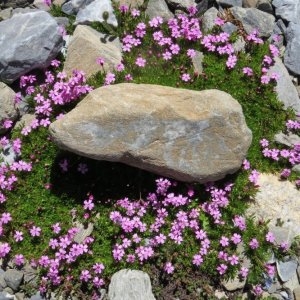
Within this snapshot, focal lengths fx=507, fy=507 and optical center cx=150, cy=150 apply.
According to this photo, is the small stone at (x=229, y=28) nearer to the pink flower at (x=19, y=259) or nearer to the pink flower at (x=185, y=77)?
the pink flower at (x=185, y=77)

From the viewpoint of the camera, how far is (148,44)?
28.7 feet

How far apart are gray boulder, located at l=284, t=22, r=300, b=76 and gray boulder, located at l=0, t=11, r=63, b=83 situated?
12.8 feet

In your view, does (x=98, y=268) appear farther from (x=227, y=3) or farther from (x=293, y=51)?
(x=227, y=3)

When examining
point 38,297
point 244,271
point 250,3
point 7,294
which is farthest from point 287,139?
point 7,294

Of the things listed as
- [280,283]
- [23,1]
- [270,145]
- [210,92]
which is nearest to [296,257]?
[280,283]

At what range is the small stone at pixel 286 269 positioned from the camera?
25.2ft

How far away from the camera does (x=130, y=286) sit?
23.4ft

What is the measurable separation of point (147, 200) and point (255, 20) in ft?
12.1

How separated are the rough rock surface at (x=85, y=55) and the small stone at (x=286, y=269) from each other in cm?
415

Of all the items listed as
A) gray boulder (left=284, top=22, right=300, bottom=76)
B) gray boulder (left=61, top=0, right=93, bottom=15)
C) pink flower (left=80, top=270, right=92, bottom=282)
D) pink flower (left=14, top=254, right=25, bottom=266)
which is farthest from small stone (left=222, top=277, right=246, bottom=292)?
gray boulder (left=61, top=0, right=93, bottom=15)

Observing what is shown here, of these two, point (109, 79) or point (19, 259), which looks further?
point (109, 79)

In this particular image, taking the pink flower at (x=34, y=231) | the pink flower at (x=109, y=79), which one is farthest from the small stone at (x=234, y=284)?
the pink flower at (x=109, y=79)

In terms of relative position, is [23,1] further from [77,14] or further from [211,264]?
[211,264]

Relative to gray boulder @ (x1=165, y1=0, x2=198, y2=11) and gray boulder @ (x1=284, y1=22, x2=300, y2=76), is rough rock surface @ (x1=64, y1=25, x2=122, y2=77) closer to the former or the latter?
gray boulder @ (x1=165, y1=0, x2=198, y2=11)
